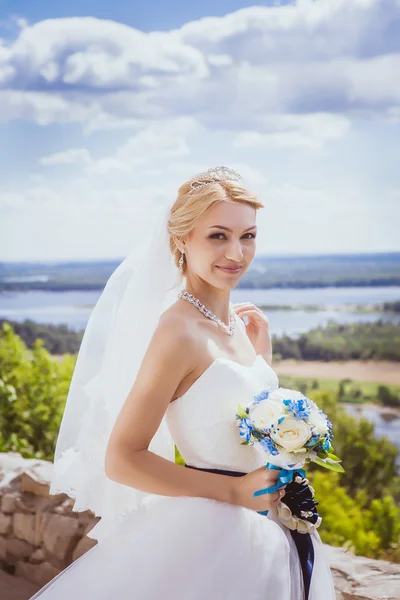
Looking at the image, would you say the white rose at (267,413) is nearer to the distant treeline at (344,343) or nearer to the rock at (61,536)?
the rock at (61,536)

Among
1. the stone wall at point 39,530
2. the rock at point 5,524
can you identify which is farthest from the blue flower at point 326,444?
the rock at point 5,524

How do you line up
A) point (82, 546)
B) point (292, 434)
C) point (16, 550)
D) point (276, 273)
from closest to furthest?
point (292, 434)
point (82, 546)
point (16, 550)
point (276, 273)

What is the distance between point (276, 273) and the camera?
7840 mm

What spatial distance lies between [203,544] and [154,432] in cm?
35

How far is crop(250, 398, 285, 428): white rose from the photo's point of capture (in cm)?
175

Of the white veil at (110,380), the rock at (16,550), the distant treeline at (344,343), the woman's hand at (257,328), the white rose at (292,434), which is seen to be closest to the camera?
the white rose at (292,434)

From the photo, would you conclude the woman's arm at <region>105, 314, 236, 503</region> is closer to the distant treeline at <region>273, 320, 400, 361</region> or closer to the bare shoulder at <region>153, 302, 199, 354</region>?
the bare shoulder at <region>153, 302, 199, 354</region>

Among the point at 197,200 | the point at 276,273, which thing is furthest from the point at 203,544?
the point at 276,273

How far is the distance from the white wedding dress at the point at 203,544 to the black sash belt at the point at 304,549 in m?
0.02

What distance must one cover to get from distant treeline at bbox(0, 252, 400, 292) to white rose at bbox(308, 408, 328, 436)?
5.82 meters

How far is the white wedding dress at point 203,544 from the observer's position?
1880mm

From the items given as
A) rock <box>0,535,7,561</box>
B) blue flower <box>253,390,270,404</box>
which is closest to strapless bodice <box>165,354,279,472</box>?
blue flower <box>253,390,270,404</box>

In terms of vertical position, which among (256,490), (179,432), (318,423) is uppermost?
(318,423)

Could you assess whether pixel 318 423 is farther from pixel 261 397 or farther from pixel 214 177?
pixel 214 177
